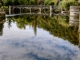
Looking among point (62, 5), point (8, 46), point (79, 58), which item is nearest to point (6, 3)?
point (62, 5)

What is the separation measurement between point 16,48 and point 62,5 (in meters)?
50.0

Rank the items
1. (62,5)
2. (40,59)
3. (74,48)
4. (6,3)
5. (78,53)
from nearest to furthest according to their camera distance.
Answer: (40,59) < (78,53) < (74,48) < (62,5) < (6,3)

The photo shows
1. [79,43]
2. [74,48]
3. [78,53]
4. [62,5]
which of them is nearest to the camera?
[78,53]

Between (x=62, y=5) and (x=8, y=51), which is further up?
(x=62, y=5)

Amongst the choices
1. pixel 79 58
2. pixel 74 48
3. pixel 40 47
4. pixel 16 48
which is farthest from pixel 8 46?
pixel 79 58

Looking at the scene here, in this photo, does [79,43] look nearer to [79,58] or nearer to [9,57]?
[79,58]

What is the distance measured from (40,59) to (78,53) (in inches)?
172

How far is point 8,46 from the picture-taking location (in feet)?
87.3

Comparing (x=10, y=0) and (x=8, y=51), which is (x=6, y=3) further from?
(x=8, y=51)

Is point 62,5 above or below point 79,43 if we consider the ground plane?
above

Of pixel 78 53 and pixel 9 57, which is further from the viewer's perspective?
pixel 78 53

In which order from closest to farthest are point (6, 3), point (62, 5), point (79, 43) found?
point (79, 43)
point (62, 5)
point (6, 3)

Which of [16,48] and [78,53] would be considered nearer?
[78,53]

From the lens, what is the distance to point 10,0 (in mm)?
117500
